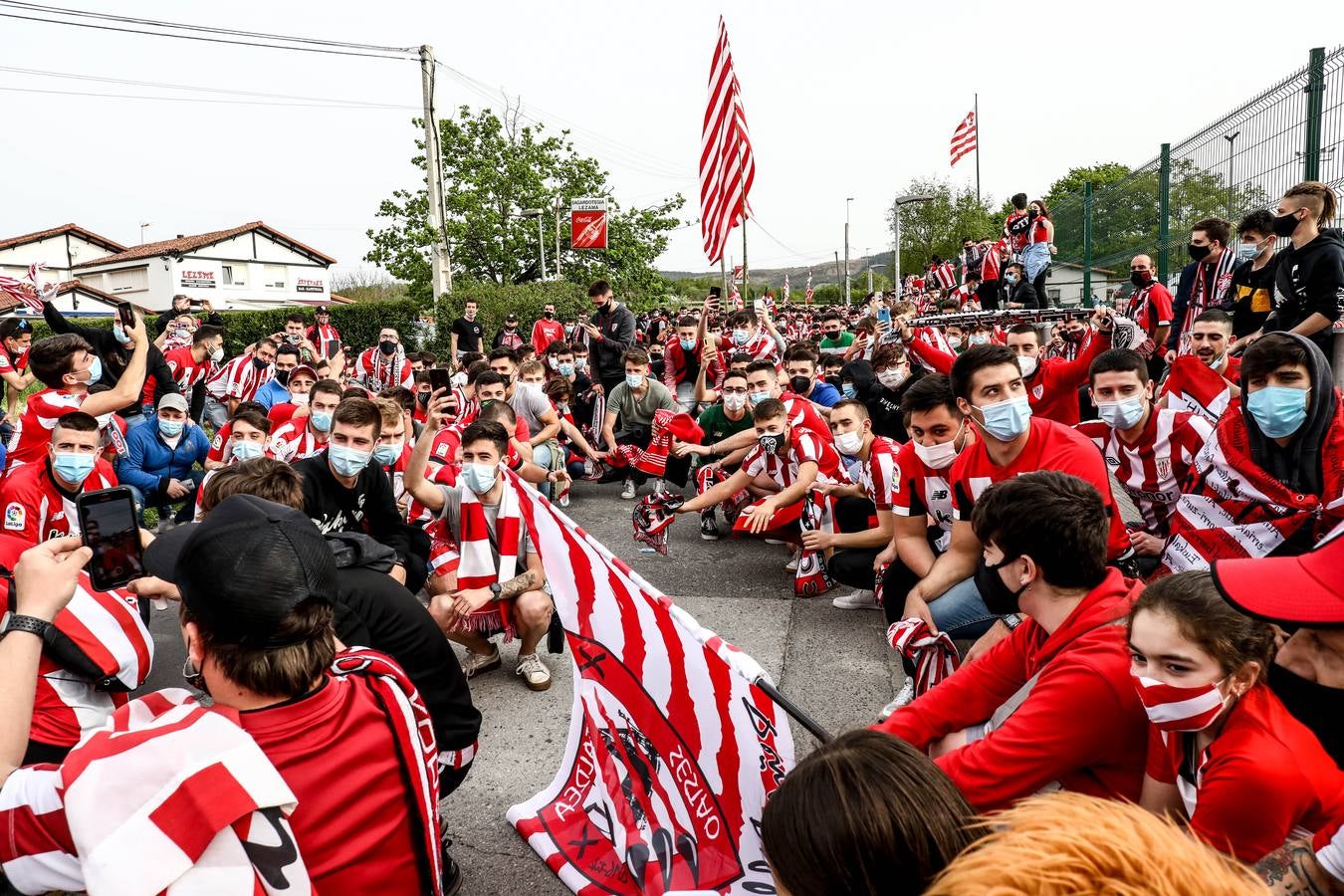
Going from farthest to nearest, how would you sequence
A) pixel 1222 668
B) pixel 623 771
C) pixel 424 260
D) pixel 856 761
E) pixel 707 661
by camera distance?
pixel 424 260, pixel 623 771, pixel 707 661, pixel 1222 668, pixel 856 761

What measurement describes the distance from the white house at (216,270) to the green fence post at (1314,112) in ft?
183

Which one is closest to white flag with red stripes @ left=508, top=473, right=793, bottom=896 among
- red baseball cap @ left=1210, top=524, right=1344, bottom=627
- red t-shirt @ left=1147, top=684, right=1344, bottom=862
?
red t-shirt @ left=1147, top=684, right=1344, bottom=862

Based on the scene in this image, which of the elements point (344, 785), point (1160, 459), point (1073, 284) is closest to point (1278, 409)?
point (1160, 459)

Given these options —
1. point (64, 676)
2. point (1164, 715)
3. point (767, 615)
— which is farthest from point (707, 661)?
point (767, 615)

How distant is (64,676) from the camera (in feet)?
9.21

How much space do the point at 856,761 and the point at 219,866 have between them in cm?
109

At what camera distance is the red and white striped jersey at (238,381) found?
30.2ft

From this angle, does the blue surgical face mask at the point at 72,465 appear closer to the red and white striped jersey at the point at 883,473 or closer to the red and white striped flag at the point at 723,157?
the red and white striped jersey at the point at 883,473

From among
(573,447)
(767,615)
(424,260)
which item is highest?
(424,260)

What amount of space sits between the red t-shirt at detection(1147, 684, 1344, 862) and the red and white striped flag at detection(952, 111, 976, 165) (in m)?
27.2

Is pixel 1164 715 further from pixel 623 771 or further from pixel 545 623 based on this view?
pixel 545 623

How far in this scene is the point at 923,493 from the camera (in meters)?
4.40

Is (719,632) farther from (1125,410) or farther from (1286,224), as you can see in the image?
(1286,224)

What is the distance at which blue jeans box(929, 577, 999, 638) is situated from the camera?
3.91 meters
